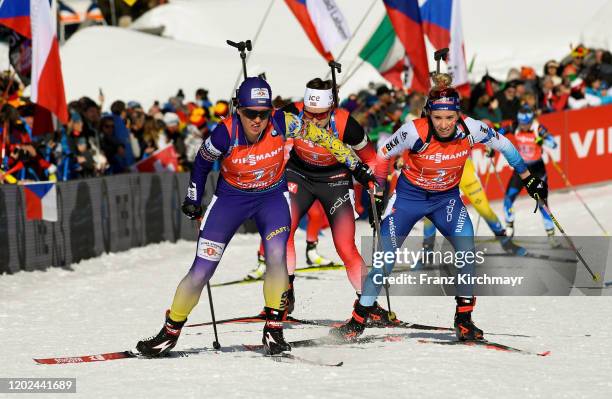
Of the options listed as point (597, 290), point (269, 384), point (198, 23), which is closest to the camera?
point (269, 384)

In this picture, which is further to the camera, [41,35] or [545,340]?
[41,35]

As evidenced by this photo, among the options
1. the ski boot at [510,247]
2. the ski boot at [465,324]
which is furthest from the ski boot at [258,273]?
the ski boot at [465,324]

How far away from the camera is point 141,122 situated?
17438 mm

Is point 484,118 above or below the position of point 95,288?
above

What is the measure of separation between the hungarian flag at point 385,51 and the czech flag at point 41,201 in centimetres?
698

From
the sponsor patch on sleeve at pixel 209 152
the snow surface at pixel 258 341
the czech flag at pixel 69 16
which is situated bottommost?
the snow surface at pixel 258 341

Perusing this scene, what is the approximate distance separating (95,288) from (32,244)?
108 cm

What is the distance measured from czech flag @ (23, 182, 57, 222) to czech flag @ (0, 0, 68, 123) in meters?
0.88

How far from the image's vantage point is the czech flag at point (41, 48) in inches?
566

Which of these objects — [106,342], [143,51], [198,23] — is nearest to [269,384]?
[106,342]

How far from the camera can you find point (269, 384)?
780 cm

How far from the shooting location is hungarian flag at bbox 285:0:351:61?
59.0ft

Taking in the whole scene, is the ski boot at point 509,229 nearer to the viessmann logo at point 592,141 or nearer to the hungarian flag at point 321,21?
the hungarian flag at point 321,21

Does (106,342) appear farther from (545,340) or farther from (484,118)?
(484,118)
